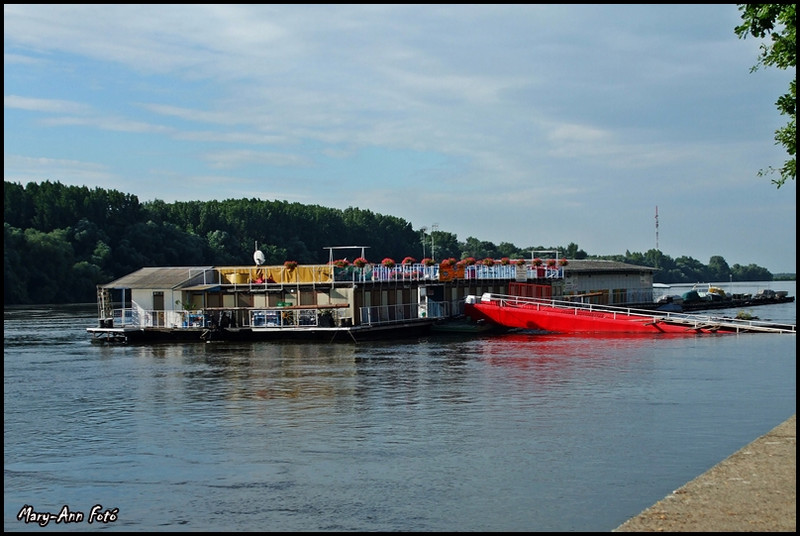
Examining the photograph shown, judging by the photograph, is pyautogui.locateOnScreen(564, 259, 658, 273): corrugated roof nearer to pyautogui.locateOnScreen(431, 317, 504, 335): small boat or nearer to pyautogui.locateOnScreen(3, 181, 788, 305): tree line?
pyautogui.locateOnScreen(3, 181, 788, 305): tree line

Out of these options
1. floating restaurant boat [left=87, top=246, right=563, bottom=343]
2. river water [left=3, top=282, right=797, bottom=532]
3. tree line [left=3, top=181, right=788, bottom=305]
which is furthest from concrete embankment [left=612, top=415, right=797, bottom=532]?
tree line [left=3, top=181, right=788, bottom=305]

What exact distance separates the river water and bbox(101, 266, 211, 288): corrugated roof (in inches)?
454

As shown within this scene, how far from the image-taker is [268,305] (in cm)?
6244

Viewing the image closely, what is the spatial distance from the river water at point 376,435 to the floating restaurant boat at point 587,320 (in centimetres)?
977

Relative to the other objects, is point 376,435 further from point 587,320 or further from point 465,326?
point 465,326

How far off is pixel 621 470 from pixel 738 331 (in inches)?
1662

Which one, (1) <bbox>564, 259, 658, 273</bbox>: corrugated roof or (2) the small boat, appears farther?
(1) <bbox>564, 259, 658, 273</bbox>: corrugated roof

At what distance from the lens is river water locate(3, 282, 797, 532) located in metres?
19.7

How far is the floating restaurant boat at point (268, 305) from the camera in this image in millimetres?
60000

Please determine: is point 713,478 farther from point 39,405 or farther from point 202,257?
point 202,257

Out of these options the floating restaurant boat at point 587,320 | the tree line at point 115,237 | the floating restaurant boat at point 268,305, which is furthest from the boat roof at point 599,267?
the floating restaurant boat at point 268,305

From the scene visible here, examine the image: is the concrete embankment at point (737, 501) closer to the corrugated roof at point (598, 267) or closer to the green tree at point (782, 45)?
the green tree at point (782, 45)

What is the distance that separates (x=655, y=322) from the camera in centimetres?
6197

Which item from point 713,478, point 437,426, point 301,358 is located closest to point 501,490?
point 713,478
